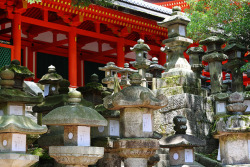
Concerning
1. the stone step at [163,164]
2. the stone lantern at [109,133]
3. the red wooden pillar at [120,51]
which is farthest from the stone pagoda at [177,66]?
the red wooden pillar at [120,51]

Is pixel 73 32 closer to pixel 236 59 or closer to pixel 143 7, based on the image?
pixel 143 7

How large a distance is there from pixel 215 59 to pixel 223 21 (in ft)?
6.67

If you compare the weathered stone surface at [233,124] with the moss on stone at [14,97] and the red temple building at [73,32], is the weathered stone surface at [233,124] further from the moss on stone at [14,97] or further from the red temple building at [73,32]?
the red temple building at [73,32]

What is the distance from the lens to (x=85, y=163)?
19.9 feet

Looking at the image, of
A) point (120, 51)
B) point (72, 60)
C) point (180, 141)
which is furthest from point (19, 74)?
point (120, 51)

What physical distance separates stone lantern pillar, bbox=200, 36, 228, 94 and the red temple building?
4478 mm

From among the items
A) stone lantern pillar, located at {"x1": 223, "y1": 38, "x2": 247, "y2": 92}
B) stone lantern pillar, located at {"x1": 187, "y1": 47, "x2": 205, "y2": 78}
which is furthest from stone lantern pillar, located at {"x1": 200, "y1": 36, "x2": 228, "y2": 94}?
stone lantern pillar, located at {"x1": 187, "y1": 47, "x2": 205, "y2": 78}

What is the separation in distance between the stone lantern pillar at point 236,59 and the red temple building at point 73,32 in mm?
4347

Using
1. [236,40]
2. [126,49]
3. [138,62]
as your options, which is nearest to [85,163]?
[138,62]

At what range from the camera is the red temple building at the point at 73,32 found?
1356 centimetres

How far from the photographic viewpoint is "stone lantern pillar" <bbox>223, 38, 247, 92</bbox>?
36.8 feet

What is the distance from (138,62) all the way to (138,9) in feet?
13.3

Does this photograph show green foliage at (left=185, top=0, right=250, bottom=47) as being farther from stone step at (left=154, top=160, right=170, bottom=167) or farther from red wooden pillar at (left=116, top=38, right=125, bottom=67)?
stone step at (left=154, top=160, right=170, bottom=167)

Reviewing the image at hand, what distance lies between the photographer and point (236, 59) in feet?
36.9
